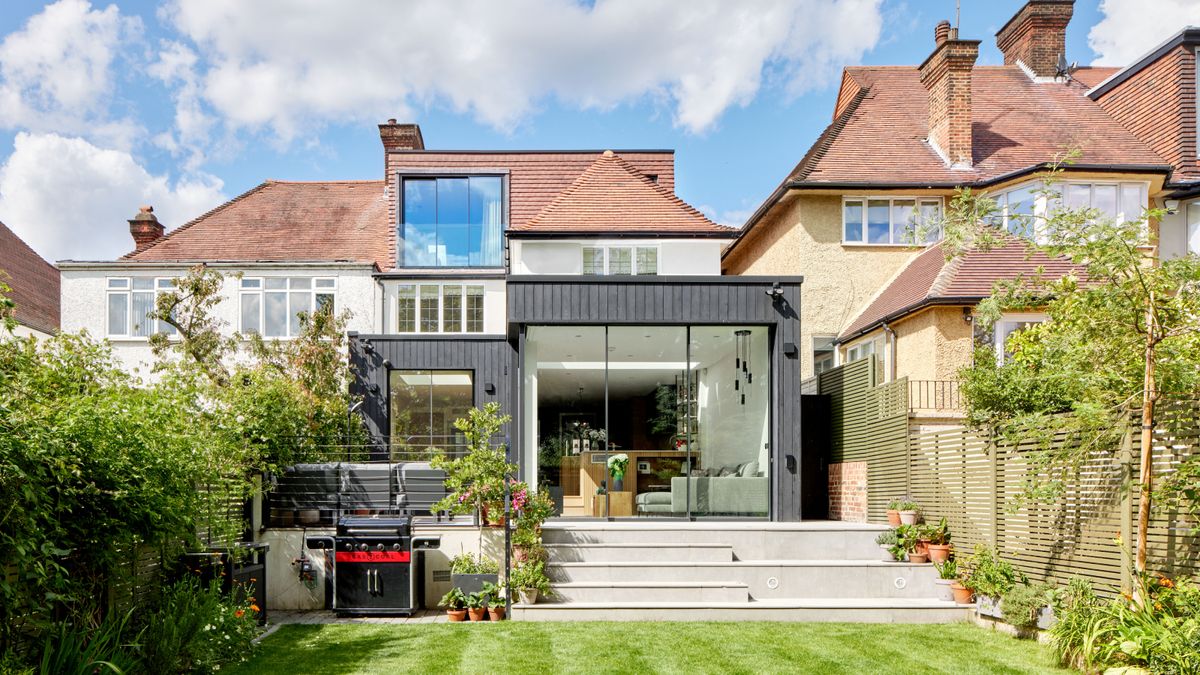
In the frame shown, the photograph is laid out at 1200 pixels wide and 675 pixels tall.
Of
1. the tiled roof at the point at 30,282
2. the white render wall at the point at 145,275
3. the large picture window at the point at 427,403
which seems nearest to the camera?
the large picture window at the point at 427,403

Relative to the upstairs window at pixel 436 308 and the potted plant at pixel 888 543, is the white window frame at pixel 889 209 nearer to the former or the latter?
the upstairs window at pixel 436 308

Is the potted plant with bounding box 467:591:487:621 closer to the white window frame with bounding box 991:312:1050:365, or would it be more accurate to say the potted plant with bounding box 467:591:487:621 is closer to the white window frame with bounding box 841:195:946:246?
the white window frame with bounding box 991:312:1050:365

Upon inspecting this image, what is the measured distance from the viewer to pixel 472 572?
1121 cm

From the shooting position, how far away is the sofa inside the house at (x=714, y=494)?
13.9m

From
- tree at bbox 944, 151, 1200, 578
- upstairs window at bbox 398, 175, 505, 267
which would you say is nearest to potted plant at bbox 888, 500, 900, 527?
tree at bbox 944, 151, 1200, 578

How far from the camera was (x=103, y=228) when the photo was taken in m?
29.7

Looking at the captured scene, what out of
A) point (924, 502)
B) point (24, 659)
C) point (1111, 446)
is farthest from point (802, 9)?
point (24, 659)

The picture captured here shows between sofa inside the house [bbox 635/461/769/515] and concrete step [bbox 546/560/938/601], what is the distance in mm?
2343

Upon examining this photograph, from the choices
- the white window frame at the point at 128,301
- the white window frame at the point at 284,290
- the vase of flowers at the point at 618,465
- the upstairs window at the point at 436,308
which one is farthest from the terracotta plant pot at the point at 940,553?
the white window frame at the point at 128,301

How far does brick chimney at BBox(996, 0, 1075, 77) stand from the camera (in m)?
25.0

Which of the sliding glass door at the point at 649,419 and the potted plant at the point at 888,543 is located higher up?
the sliding glass door at the point at 649,419

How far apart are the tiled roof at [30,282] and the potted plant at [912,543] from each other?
28.2 metres

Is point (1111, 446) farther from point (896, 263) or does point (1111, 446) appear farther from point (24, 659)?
point (896, 263)

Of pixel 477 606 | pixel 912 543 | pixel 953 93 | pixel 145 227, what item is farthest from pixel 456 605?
pixel 145 227
